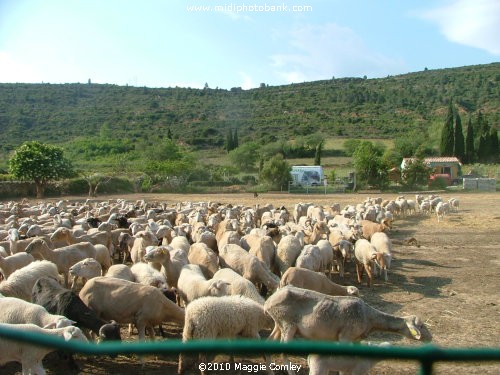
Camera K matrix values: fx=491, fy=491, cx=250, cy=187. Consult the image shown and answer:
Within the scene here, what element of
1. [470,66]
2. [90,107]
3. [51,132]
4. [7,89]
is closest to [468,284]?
[51,132]

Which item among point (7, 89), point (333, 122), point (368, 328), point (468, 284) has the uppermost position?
point (7, 89)

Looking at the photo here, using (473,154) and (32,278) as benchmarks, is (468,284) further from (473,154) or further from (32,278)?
(473,154)

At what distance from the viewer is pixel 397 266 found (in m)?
14.7

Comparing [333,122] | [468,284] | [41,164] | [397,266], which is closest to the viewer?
[468,284]

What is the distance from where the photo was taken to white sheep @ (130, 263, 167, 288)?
29.2 feet

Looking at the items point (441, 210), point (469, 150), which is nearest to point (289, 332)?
point (441, 210)

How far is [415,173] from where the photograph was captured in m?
49.6

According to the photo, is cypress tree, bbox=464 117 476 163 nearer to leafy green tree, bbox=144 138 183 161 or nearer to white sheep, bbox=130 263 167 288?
leafy green tree, bbox=144 138 183 161

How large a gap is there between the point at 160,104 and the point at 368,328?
4347 inches

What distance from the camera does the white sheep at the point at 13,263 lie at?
9.93 metres

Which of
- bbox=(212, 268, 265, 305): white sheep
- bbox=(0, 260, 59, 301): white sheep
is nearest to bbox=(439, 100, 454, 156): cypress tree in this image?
bbox=(212, 268, 265, 305): white sheep

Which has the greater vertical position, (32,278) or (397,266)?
(32,278)

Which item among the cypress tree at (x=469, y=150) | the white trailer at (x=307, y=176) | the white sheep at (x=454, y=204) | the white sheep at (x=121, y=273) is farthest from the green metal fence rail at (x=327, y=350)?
the cypress tree at (x=469, y=150)

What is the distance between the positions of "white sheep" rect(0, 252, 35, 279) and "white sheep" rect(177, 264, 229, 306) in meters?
3.38
